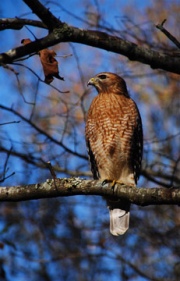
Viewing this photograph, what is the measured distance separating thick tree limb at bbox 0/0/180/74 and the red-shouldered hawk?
4.22ft

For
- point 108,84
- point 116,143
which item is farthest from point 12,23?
point 108,84

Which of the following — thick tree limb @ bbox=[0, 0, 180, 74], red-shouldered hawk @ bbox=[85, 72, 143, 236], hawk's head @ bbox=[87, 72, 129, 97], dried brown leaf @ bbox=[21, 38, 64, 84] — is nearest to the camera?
thick tree limb @ bbox=[0, 0, 180, 74]

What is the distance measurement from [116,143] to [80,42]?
1.66 meters

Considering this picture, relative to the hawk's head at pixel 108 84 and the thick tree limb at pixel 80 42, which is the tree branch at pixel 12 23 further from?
the hawk's head at pixel 108 84

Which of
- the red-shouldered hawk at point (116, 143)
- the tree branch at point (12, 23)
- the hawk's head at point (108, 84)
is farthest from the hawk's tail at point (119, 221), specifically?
the tree branch at point (12, 23)

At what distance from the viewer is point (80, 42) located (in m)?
4.30

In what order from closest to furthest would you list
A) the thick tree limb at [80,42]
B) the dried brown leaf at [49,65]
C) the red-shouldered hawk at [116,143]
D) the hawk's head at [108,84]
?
1. the thick tree limb at [80,42]
2. the dried brown leaf at [49,65]
3. the red-shouldered hawk at [116,143]
4. the hawk's head at [108,84]

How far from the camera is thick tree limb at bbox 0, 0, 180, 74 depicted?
3.96 meters

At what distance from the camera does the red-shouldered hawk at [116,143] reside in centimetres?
575

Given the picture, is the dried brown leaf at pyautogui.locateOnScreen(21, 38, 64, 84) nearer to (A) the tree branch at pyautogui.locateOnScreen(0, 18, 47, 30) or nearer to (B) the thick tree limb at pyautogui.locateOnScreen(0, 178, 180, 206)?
(A) the tree branch at pyautogui.locateOnScreen(0, 18, 47, 30)

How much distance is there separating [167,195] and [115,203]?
1984 mm

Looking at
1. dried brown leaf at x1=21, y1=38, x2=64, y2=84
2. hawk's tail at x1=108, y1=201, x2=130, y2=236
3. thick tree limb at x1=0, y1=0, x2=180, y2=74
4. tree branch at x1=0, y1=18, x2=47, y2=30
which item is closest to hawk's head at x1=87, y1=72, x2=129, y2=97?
hawk's tail at x1=108, y1=201, x2=130, y2=236

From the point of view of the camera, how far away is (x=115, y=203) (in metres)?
5.89

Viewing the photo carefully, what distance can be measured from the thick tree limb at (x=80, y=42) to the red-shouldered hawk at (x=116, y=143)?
1.29m
